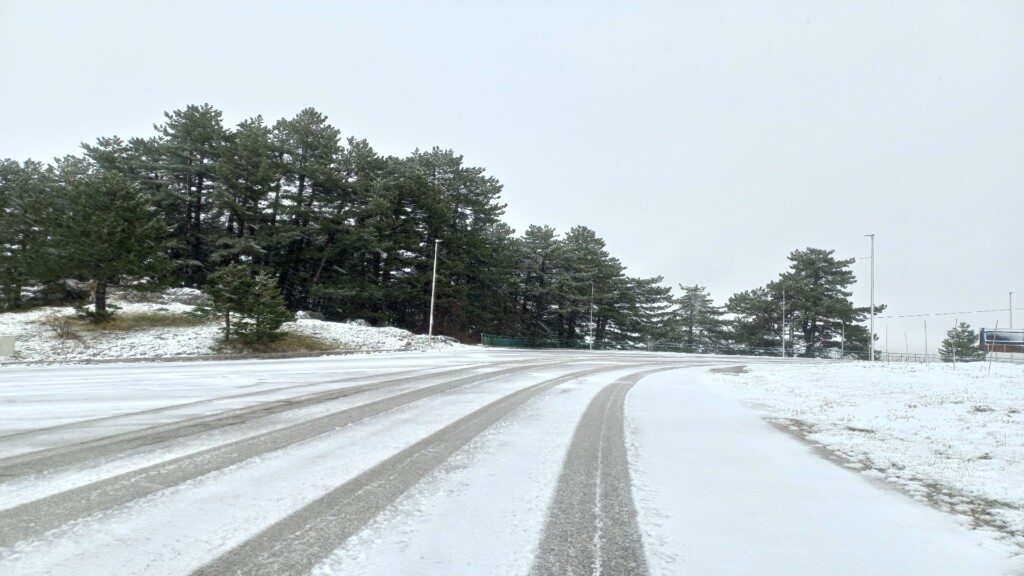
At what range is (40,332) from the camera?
20.9 meters

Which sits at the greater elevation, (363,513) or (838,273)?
(838,273)

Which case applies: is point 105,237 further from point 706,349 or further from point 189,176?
point 706,349

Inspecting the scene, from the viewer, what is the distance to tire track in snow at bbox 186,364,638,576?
2.74 metres

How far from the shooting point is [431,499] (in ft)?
12.8

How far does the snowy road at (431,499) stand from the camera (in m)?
2.92

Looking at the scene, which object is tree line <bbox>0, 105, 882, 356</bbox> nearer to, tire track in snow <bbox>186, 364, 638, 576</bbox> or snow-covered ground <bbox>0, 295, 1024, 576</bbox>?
snow-covered ground <bbox>0, 295, 1024, 576</bbox>

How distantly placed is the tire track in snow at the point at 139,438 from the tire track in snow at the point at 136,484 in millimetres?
846

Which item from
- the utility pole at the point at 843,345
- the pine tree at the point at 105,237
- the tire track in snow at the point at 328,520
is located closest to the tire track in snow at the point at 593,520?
the tire track in snow at the point at 328,520

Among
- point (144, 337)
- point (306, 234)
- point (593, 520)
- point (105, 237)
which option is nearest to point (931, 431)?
point (593, 520)

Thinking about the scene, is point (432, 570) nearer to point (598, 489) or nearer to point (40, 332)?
point (598, 489)

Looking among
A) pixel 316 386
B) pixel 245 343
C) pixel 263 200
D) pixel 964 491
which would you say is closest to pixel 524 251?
pixel 263 200

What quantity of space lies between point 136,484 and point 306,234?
38.5 metres

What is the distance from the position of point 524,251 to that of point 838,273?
1648 inches

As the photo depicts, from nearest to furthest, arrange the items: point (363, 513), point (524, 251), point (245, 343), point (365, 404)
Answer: point (363, 513) → point (365, 404) → point (245, 343) → point (524, 251)
